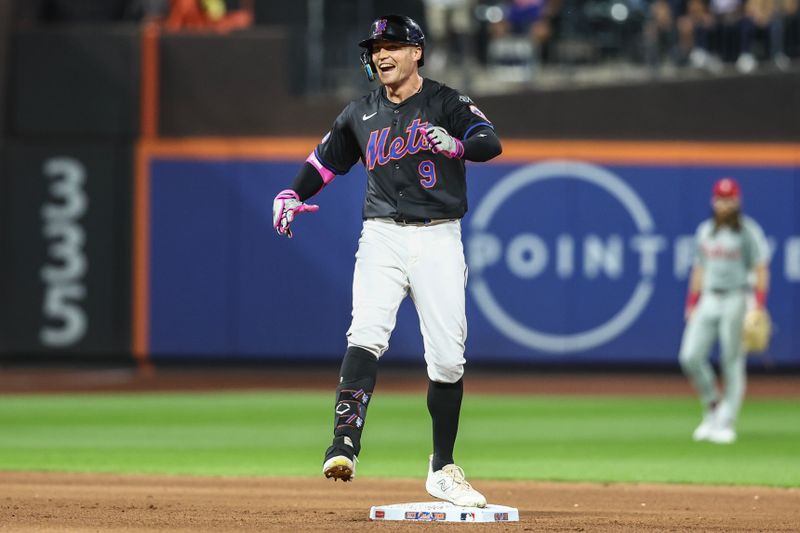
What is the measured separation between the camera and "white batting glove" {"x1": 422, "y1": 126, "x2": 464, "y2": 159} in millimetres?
6204

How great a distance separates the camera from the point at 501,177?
1784cm

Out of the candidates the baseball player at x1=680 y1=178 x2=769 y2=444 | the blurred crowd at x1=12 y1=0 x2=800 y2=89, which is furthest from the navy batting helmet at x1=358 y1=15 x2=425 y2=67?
the blurred crowd at x1=12 y1=0 x2=800 y2=89

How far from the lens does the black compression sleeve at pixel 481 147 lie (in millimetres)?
6363

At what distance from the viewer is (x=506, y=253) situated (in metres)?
17.8

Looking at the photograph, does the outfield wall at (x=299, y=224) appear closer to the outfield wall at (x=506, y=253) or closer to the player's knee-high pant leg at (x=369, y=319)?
the outfield wall at (x=506, y=253)

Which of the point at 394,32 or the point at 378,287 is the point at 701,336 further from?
the point at 394,32

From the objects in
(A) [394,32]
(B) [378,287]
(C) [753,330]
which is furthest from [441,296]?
(C) [753,330]

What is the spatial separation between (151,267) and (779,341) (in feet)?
24.2

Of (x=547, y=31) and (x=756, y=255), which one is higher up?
(x=547, y=31)

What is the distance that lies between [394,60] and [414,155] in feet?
1.37

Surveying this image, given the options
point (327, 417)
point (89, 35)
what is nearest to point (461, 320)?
point (327, 417)

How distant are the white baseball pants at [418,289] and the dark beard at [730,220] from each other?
17.7 ft

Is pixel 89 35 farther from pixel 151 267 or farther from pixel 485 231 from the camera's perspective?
pixel 485 231

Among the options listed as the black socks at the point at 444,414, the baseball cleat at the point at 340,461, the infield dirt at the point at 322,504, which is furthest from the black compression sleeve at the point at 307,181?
the infield dirt at the point at 322,504
